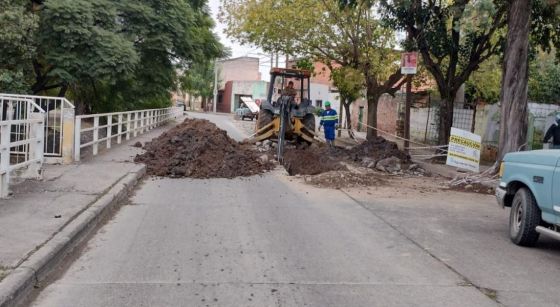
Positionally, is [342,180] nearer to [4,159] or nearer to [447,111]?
[4,159]

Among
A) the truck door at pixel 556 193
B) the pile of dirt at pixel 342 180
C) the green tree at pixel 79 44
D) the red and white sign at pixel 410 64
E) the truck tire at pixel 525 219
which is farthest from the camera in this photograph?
the green tree at pixel 79 44

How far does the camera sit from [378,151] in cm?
1791

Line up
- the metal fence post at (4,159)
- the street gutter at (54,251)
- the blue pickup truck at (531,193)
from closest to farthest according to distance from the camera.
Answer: the street gutter at (54,251), the blue pickup truck at (531,193), the metal fence post at (4,159)

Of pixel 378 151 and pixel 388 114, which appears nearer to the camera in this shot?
pixel 378 151

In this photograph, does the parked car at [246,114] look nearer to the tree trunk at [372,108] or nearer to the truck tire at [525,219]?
the tree trunk at [372,108]

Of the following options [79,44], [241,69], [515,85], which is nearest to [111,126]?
[79,44]

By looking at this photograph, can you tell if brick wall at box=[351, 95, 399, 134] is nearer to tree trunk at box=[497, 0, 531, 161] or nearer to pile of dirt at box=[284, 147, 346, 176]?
pile of dirt at box=[284, 147, 346, 176]

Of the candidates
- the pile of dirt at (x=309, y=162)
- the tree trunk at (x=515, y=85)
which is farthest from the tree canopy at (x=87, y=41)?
the tree trunk at (x=515, y=85)

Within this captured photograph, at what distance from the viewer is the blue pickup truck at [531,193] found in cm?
693

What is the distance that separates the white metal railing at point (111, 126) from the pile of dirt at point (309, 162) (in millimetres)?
5171

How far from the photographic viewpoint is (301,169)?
15062 millimetres

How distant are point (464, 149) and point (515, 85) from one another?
2134mm

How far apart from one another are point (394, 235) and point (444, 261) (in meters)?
1.34

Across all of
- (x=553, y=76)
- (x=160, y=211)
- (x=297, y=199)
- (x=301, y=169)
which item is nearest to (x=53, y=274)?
(x=160, y=211)
